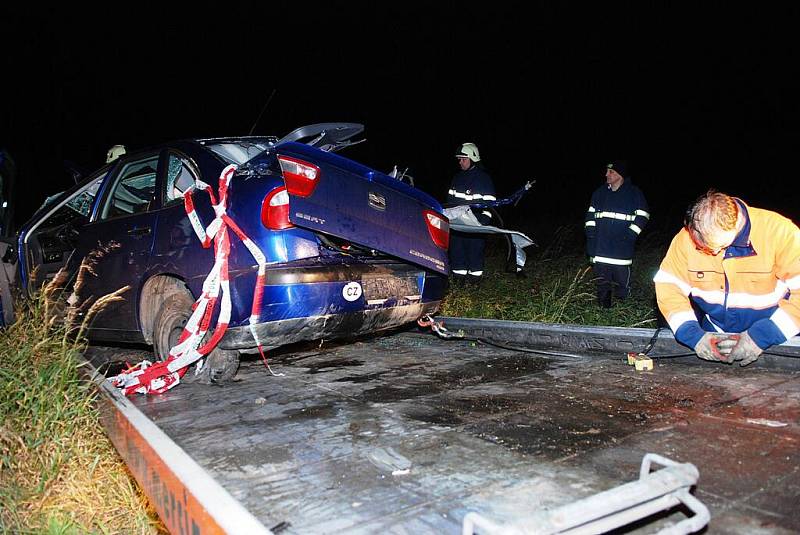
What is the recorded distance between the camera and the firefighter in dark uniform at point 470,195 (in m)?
8.34

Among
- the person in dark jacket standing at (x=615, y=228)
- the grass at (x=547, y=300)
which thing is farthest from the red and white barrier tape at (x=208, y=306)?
the person in dark jacket standing at (x=615, y=228)

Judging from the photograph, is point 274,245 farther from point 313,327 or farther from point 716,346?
point 716,346

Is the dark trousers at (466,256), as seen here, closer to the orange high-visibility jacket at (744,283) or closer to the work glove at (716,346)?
the orange high-visibility jacket at (744,283)

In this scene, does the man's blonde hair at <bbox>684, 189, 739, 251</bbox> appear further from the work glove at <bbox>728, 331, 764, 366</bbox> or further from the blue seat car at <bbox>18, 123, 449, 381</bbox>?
the blue seat car at <bbox>18, 123, 449, 381</bbox>

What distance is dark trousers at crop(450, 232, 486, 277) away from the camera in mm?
8461

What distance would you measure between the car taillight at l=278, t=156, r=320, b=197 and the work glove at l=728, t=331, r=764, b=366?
105 inches

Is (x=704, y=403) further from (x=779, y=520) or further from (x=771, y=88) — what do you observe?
(x=771, y=88)

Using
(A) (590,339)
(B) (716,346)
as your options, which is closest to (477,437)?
(B) (716,346)

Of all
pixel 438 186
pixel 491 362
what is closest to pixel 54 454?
pixel 491 362

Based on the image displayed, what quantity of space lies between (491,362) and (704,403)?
162cm

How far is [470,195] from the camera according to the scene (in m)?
8.35

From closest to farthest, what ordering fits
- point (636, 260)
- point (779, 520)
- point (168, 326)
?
point (779, 520), point (168, 326), point (636, 260)

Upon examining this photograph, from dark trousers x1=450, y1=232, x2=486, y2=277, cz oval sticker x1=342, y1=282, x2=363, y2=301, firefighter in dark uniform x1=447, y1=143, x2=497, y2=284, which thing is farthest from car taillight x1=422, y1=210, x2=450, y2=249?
dark trousers x1=450, y1=232, x2=486, y2=277

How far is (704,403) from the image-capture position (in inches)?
130
